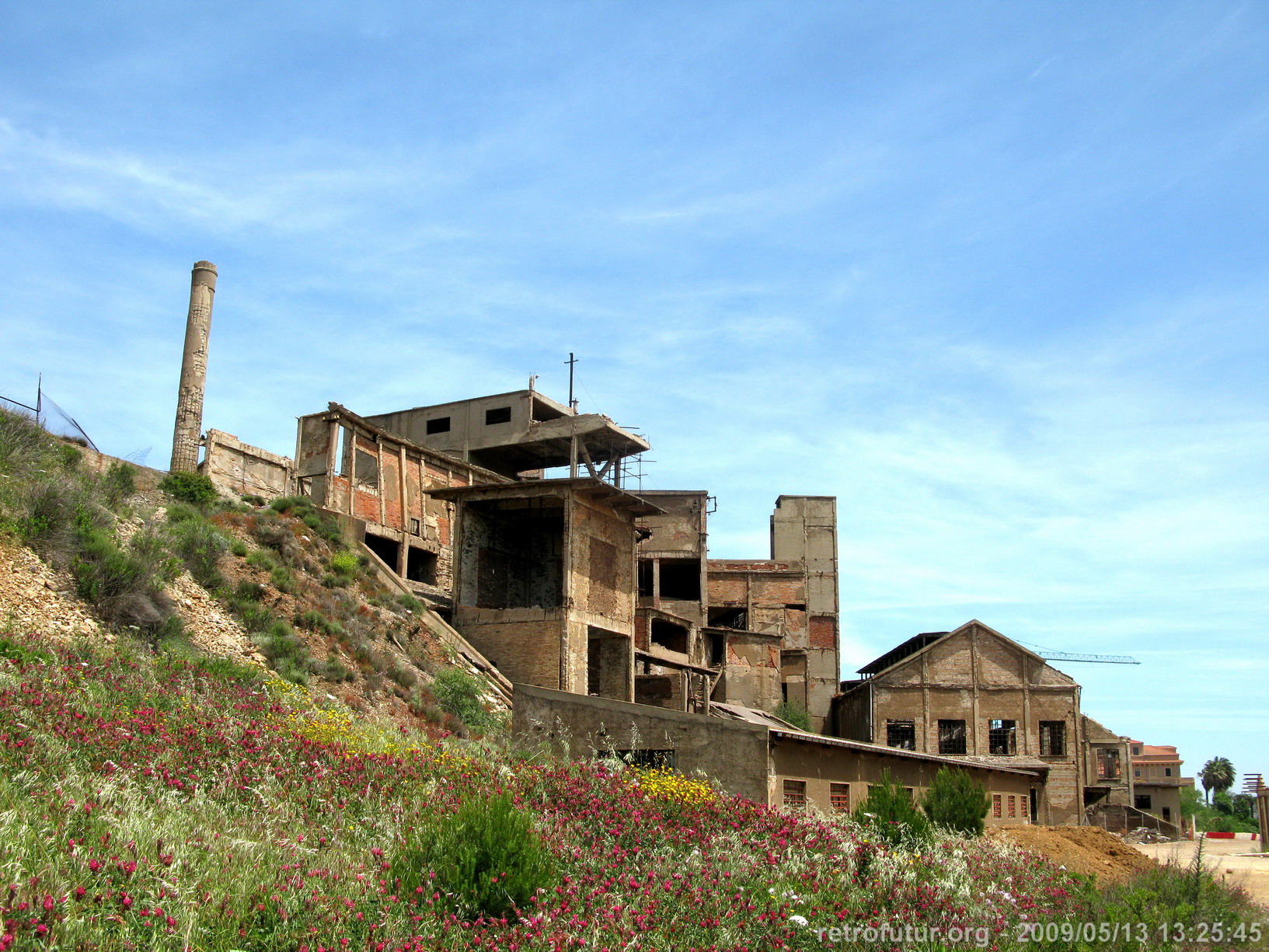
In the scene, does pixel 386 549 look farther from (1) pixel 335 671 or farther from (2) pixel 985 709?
(2) pixel 985 709

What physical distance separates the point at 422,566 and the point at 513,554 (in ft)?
13.5

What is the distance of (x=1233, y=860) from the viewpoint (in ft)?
91.0

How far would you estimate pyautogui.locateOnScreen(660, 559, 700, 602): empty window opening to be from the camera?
45469mm

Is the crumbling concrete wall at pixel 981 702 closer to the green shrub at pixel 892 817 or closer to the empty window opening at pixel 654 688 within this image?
the empty window opening at pixel 654 688

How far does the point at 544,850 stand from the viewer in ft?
35.6

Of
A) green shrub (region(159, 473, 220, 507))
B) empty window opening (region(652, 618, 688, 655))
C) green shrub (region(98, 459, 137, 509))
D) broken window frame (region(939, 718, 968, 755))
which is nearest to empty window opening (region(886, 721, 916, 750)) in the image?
broken window frame (region(939, 718, 968, 755))

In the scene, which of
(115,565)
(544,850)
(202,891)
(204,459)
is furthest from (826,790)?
(204,459)

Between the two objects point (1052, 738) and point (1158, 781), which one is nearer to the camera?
point (1052, 738)

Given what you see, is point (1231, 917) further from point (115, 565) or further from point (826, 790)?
point (115, 565)

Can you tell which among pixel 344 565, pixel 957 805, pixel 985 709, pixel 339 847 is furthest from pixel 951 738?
pixel 339 847

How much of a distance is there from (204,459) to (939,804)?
2116 centimetres

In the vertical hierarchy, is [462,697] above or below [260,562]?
below

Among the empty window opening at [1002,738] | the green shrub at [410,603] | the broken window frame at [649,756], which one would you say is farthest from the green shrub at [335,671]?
the empty window opening at [1002,738]

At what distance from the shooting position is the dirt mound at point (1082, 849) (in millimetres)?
20156
